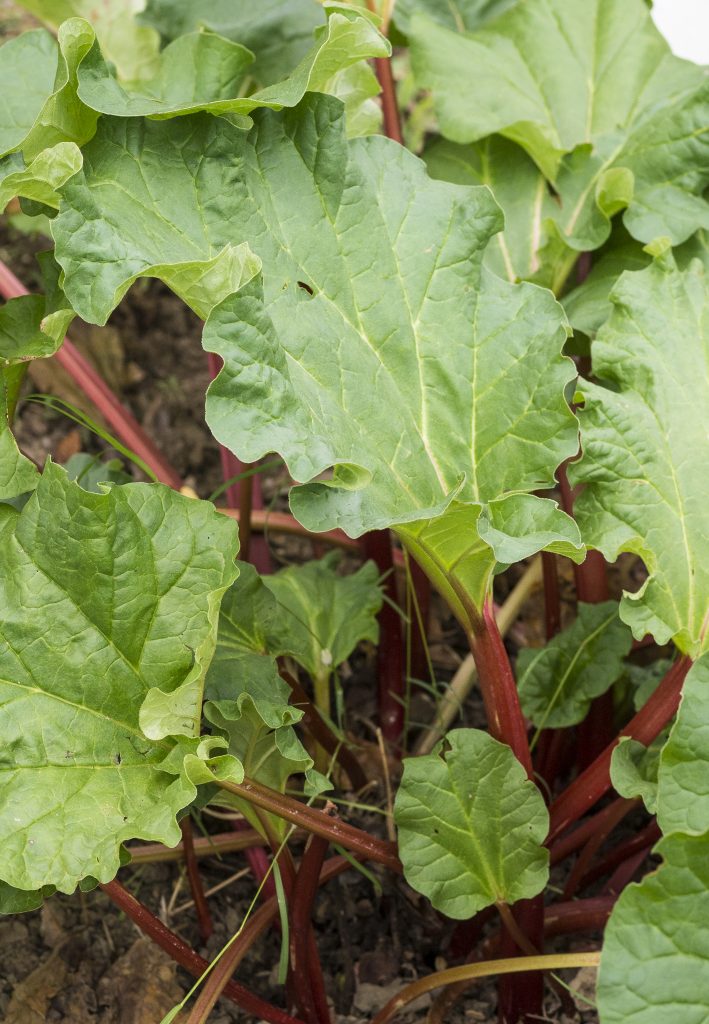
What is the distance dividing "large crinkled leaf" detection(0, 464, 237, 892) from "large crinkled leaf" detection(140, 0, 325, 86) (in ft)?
2.50

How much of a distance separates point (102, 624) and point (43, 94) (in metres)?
0.67

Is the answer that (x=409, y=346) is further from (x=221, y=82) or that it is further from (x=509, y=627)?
(x=509, y=627)

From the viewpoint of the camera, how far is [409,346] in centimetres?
121

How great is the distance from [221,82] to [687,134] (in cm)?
58

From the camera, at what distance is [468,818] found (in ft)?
3.78

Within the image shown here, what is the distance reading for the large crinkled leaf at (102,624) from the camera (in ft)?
3.45

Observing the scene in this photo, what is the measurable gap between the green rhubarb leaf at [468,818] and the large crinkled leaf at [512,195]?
656mm

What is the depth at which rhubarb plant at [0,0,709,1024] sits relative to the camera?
1016 mm

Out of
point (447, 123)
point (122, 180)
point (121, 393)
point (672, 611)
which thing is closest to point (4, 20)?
point (121, 393)

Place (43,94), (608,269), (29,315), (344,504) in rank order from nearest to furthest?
(344,504)
(29,315)
(43,94)
(608,269)

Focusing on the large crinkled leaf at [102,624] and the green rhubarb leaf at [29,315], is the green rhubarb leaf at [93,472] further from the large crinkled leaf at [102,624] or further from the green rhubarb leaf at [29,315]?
the large crinkled leaf at [102,624]

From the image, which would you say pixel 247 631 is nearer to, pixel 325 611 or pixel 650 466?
pixel 325 611

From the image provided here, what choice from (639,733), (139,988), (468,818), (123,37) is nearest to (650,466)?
(639,733)

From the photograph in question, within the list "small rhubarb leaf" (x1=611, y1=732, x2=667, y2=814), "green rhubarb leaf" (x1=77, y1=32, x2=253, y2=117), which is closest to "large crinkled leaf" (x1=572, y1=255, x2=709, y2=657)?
"small rhubarb leaf" (x1=611, y1=732, x2=667, y2=814)
